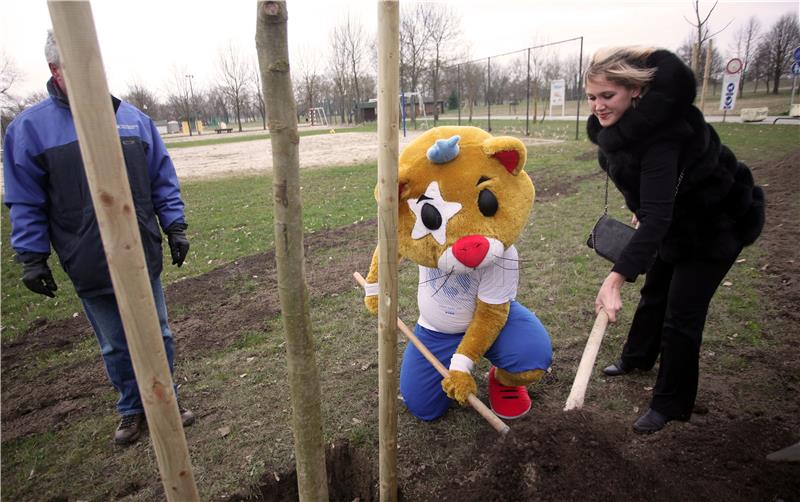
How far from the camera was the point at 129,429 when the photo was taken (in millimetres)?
3018

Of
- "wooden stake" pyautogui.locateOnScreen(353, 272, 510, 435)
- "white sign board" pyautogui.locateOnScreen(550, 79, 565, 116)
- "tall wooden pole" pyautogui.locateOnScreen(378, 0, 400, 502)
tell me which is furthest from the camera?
"white sign board" pyautogui.locateOnScreen(550, 79, 565, 116)

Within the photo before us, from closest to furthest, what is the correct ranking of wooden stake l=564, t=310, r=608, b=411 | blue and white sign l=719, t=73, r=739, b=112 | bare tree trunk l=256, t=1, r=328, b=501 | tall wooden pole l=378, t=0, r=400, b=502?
bare tree trunk l=256, t=1, r=328, b=501
tall wooden pole l=378, t=0, r=400, b=502
wooden stake l=564, t=310, r=608, b=411
blue and white sign l=719, t=73, r=739, b=112

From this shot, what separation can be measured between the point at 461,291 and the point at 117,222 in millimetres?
1930

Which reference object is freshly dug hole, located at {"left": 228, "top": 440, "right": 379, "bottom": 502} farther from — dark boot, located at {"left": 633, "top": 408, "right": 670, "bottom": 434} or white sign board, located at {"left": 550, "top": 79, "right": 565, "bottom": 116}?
white sign board, located at {"left": 550, "top": 79, "right": 565, "bottom": 116}

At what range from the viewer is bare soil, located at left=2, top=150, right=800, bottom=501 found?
1.98 m

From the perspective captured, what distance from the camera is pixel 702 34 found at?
16.9 meters

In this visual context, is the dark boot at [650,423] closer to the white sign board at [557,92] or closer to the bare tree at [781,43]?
the white sign board at [557,92]

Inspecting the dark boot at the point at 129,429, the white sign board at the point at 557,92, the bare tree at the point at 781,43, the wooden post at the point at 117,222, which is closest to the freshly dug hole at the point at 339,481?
the dark boot at the point at 129,429

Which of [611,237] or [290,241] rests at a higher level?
[290,241]

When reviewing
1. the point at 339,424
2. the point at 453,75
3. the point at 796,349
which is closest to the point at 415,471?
the point at 339,424

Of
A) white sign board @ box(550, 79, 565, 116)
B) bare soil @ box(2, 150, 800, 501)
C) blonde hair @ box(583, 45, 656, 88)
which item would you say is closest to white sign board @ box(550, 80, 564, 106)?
white sign board @ box(550, 79, 565, 116)

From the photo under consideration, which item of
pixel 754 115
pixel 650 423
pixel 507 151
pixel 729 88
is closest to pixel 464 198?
pixel 507 151

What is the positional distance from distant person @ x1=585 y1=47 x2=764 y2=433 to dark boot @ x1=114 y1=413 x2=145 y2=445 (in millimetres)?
2948

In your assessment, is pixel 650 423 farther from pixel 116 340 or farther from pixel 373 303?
pixel 116 340
